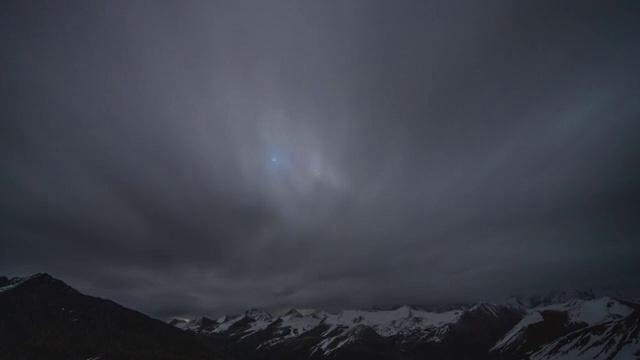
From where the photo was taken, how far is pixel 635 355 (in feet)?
Answer: 612
